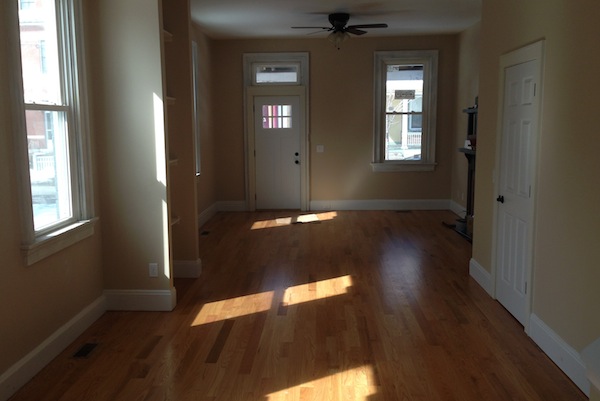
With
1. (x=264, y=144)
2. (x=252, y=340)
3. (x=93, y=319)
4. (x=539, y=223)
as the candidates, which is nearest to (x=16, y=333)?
(x=93, y=319)

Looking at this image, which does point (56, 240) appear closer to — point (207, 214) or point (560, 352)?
point (560, 352)

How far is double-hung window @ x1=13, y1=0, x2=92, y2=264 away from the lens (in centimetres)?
328

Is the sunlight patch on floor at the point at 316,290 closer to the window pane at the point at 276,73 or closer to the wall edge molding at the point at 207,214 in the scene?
the wall edge molding at the point at 207,214

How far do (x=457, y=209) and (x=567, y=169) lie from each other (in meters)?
5.60

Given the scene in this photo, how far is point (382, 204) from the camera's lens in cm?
930

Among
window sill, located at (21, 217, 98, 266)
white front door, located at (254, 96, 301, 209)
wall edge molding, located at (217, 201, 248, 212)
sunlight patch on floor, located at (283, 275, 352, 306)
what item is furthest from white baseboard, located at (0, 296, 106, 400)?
white front door, located at (254, 96, 301, 209)

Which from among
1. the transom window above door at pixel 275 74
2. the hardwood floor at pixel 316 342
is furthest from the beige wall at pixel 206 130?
the hardwood floor at pixel 316 342

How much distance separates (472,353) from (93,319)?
287 cm

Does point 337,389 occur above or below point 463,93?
below

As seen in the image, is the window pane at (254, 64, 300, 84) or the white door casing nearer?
the white door casing

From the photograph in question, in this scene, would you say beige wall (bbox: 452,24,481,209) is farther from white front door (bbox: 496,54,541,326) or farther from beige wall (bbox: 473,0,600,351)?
beige wall (bbox: 473,0,600,351)

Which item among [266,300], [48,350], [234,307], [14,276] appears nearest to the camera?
[14,276]

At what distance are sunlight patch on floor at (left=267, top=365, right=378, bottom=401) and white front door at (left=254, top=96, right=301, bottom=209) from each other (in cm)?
616

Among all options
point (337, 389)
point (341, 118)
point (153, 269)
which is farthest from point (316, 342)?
point (341, 118)
